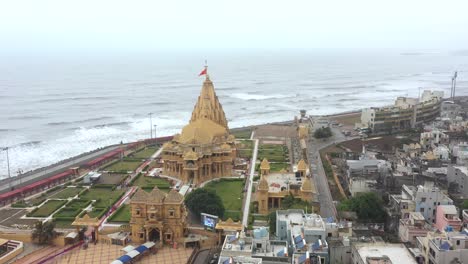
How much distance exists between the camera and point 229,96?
146125 mm

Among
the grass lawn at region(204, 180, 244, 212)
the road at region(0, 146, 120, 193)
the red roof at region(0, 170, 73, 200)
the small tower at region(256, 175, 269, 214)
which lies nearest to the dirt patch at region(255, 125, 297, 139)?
the grass lawn at region(204, 180, 244, 212)

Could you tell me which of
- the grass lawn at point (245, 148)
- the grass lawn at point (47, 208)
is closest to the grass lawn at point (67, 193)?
the grass lawn at point (47, 208)

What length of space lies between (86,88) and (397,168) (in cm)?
12092

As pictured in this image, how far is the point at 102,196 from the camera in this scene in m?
51.2

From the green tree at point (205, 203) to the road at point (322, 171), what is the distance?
9.96 m

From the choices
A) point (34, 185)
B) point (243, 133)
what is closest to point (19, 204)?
point (34, 185)

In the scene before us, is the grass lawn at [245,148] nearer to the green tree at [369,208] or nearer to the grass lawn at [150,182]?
the grass lawn at [150,182]

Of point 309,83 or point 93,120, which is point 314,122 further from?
point 309,83

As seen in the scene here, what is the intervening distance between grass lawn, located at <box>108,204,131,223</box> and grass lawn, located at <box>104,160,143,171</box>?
14055 mm

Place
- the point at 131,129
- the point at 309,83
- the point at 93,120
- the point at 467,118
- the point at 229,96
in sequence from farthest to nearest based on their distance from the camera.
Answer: the point at 309,83 < the point at 229,96 < the point at 93,120 < the point at 131,129 < the point at 467,118

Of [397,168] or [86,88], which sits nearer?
[397,168]

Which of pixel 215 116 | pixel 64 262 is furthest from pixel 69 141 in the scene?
pixel 64 262

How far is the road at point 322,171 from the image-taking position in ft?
153

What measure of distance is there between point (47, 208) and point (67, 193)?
16.0ft
